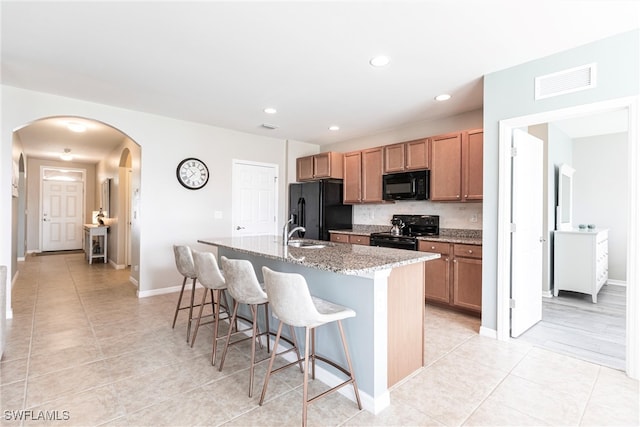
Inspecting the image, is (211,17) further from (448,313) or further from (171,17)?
(448,313)

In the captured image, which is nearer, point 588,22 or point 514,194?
point 588,22

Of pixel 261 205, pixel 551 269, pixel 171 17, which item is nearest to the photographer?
pixel 171 17

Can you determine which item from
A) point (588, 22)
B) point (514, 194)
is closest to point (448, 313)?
point (514, 194)

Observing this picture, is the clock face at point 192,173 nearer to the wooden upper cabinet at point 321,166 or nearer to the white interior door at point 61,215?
the wooden upper cabinet at point 321,166

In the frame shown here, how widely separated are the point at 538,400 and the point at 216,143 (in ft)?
16.2

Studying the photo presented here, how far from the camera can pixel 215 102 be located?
12.7ft

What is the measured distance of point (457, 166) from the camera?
3.97 metres

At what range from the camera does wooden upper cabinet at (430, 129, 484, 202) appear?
12.4 ft

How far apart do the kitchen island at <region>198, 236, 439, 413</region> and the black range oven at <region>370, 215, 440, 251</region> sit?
186 cm

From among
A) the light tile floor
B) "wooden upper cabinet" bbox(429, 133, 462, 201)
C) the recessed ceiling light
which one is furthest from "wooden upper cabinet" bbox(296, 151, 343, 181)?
the light tile floor

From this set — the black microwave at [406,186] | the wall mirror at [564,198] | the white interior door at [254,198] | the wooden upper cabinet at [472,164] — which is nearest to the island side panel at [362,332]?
the wooden upper cabinet at [472,164]

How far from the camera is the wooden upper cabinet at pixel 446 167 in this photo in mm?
3965

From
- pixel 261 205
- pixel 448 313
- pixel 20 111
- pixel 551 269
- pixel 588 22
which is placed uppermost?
pixel 588 22

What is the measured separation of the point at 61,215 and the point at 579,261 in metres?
11.9
